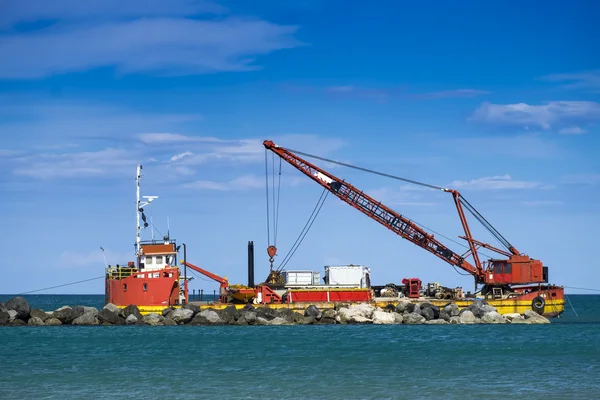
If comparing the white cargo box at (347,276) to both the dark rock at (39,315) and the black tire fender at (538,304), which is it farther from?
the dark rock at (39,315)

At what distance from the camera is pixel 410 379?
118 ft

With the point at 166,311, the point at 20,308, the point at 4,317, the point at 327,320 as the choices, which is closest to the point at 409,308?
the point at 327,320

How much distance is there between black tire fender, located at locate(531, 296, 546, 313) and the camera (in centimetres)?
6209

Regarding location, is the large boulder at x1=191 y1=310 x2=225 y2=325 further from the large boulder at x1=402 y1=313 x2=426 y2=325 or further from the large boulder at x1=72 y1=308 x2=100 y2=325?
the large boulder at x1=402 y1=313 x2=426 y2=325

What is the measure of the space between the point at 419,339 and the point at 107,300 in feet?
79.4

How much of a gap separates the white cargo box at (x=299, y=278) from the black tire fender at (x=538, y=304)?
14.9 m

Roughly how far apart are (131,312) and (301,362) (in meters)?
20.3

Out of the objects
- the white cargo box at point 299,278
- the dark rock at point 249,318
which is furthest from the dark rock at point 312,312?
the white cargo box at point 299,278

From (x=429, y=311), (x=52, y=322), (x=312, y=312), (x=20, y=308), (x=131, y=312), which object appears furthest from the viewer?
(x=20, y=308)

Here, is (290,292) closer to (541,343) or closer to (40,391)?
(541,343)

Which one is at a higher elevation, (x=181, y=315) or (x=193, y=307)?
(x=193, y=307)

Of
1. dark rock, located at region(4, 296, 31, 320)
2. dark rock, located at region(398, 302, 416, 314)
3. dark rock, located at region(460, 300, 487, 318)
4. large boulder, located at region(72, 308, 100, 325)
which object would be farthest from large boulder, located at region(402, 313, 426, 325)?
dark rock, located at region(4, 296, 31, 320)

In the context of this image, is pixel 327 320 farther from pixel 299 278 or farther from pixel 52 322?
pixel 52 322

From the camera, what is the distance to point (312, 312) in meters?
59.5
